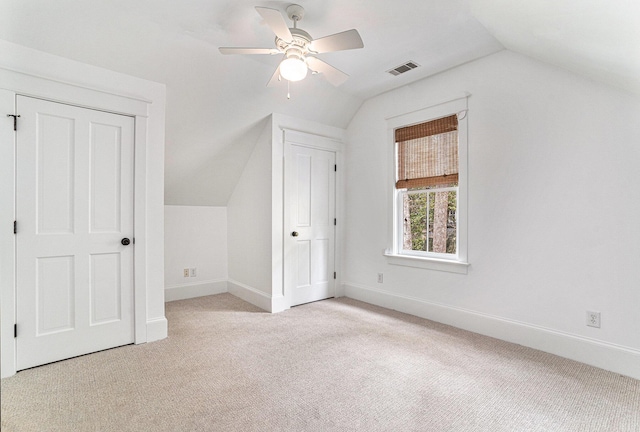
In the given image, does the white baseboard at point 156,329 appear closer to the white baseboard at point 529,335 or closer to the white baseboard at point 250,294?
the white baseboard at point 250,294

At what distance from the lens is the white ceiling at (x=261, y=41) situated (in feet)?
7.31

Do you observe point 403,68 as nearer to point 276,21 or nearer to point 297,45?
point 297,45

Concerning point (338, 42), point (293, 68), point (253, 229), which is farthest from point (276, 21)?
point (253, 229)

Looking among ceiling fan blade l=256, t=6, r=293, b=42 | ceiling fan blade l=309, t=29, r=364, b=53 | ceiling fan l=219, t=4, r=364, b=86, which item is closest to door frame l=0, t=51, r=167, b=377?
ceiling fan l=219, t=4, r=364, b=86

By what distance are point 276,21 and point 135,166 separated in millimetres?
1827

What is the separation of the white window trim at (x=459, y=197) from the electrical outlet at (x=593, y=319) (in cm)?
104

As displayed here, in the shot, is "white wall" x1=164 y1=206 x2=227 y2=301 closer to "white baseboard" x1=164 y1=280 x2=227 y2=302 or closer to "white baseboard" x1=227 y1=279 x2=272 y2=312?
"white baseboard" x1=164 y1=280 x2=227 y2=302

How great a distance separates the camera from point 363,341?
3.21 meters

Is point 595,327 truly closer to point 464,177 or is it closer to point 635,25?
point 464,177

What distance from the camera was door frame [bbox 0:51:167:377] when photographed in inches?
100

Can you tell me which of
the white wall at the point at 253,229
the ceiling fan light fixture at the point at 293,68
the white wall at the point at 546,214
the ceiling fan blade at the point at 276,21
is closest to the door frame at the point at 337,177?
the white wall at the point at 253,229

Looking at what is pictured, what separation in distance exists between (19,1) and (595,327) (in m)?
4.93

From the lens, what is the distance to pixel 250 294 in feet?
14.7

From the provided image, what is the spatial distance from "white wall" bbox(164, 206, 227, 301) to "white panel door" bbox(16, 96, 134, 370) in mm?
1558
